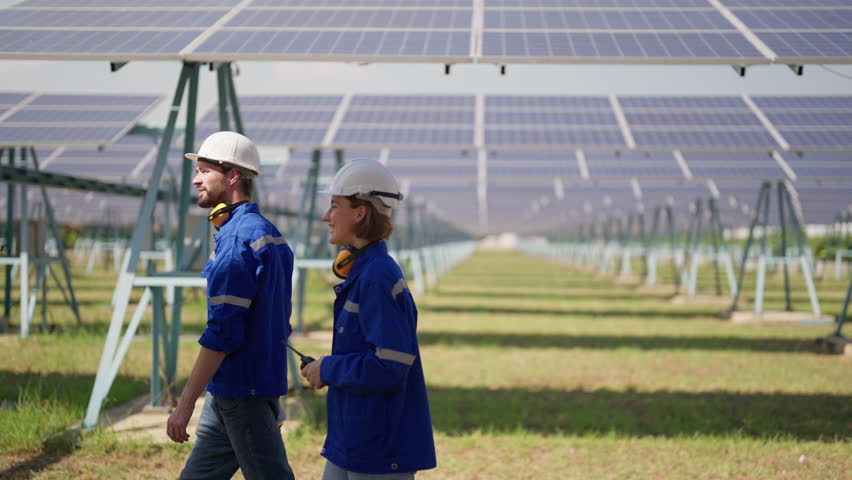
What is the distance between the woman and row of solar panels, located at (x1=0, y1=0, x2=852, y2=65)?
11.2 feet

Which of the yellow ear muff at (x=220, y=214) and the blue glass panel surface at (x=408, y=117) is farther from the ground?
the blue glass panel surface at (x=408, y=117)

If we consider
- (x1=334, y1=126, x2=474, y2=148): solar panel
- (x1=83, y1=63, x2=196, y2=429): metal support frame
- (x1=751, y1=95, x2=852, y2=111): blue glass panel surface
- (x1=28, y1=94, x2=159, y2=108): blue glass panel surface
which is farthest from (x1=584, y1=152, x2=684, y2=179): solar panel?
(x1=83, y1=63, x2=196, y2=429): metal support frame

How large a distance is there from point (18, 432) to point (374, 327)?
426 cm

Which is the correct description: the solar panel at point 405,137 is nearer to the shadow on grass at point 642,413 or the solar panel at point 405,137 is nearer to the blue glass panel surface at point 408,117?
the blue glass panel surface at point 408,117

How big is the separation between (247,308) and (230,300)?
3.0 inches

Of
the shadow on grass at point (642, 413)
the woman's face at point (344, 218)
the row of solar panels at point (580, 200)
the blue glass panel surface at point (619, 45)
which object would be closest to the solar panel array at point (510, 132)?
the row of solar panels at point (580, 200)

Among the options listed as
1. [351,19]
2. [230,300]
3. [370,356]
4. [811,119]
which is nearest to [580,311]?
[811,119]

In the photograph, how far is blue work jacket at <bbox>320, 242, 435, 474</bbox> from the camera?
9.22 feet

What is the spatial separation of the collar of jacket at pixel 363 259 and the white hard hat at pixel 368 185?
0.12m

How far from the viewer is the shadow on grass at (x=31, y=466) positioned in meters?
5.35

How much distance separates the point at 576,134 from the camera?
41.8 ft

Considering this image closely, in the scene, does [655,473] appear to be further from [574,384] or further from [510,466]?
[574,384]

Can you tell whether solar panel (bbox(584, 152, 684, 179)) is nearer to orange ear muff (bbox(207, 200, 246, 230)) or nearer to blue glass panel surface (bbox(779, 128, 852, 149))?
blue glass panel surface (bbox(779, 128, 852, 149))

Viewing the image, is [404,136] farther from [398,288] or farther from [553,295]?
[553,295]
